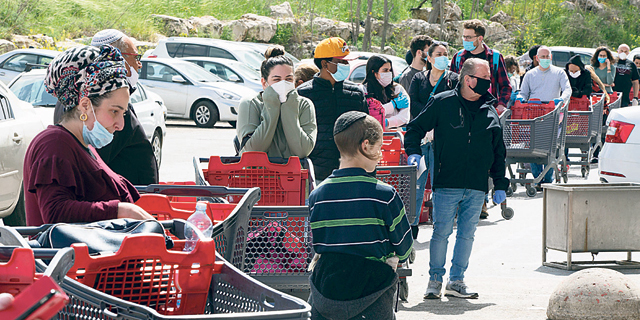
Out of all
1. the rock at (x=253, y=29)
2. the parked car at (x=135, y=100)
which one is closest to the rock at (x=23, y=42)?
the rock at (x=253, y=29)

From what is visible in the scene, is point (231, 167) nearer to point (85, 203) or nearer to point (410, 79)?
point (85, 203)

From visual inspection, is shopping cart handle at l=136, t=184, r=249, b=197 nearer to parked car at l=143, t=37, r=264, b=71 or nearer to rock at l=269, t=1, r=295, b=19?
parked car at l=143, t=37, r=264, b=71

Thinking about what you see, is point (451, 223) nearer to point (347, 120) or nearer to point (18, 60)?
point (347, 120)

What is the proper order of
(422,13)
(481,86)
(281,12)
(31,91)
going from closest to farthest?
1. (481,86)
2. (31,91)
3. (281,12)
4. (422,13)

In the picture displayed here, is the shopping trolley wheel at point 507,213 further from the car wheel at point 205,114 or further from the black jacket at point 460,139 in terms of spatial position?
the car wheel at point 205,114

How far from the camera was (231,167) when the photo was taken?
222 inches

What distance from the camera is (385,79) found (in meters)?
8.75

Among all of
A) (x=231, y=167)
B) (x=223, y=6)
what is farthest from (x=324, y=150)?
(x=223, y=6)

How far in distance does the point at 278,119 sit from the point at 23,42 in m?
26.2

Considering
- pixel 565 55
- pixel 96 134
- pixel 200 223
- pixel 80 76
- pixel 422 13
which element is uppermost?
pixel 422 13

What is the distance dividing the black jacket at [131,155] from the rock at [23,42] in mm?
26419

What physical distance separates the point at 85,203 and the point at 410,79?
7571mm

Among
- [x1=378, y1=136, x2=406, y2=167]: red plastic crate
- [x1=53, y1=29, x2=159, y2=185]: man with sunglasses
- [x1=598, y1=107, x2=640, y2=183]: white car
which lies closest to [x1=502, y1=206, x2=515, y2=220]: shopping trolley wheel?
[x1=598, y1=107, x2=640, y2=183]: white car

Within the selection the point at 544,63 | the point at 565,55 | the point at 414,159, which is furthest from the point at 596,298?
the point at 565,55
